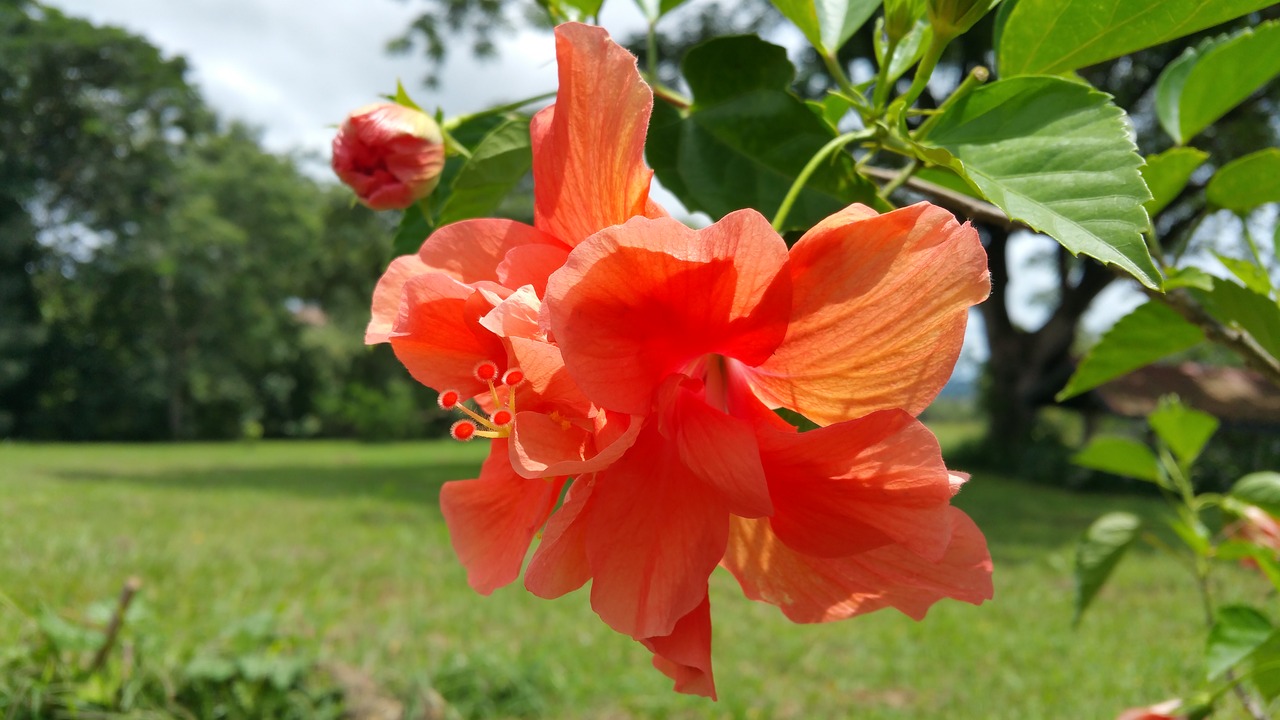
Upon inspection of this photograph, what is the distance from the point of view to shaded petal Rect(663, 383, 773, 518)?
36 cm

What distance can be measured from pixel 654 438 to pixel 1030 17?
1.06ft

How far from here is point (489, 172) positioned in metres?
0.58

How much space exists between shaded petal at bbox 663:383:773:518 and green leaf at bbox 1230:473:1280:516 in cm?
93

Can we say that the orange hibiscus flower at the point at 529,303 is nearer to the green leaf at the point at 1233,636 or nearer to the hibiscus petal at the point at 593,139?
the hibiscus petal at the point at 593,139

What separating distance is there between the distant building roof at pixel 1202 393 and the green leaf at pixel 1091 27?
1369cm

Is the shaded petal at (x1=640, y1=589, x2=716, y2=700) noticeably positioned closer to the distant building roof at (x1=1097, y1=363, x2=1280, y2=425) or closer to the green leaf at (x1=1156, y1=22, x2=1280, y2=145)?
the green leaf at (x1=1156, y1=22, x2=1280, y2=145)

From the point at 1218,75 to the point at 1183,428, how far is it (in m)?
0.75

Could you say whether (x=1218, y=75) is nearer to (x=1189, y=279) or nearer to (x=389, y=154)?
(x=1189, y=279)

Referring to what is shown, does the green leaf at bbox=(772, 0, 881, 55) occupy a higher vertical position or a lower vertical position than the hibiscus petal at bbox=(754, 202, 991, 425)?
higher

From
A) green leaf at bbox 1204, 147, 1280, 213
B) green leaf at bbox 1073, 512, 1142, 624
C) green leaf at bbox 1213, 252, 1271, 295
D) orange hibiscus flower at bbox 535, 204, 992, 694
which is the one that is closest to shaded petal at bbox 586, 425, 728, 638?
orange hibiscus flower at bbox 535, 204, 992, 694

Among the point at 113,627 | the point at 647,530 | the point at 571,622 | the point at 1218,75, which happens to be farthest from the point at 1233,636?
the point at 571,622

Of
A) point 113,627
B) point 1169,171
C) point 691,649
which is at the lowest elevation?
point 113,627

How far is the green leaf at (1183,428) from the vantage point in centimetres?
127

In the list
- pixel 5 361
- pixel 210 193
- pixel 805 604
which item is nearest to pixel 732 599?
pixel 805 604
